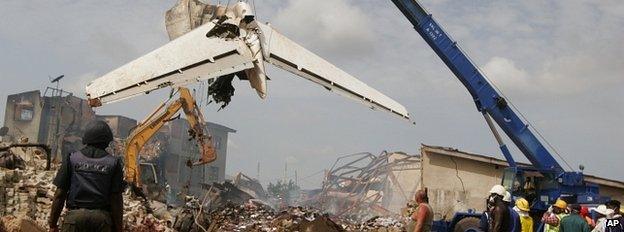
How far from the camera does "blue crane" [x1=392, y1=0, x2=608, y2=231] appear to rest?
40.6 ft

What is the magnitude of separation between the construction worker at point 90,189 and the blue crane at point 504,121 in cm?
971

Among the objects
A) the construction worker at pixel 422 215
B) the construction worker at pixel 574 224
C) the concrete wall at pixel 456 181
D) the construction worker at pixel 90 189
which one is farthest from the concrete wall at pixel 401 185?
the construction worker at pixel 90 189

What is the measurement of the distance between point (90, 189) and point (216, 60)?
4642 mm

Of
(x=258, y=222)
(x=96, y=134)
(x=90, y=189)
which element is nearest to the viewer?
(x=90, y=189)

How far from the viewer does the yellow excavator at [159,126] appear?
13977 mm

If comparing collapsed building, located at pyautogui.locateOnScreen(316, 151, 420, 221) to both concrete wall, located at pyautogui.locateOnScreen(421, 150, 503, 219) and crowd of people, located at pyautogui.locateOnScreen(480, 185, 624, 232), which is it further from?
crowd of people, located at pyautogui.locateOnScreen(480, 185, 624, 232)

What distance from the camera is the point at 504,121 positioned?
1371cm

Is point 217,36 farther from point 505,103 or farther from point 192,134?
point 505,103

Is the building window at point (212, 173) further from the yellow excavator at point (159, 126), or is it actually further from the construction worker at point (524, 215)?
the construction worker at point (524, 215)

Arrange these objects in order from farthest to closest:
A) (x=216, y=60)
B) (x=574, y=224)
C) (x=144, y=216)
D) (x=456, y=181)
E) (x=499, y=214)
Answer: (x=456, y=181)
(x=144, y=216)
(x=216, y=60)
(x=574, y=224)
(x=499, y=214)

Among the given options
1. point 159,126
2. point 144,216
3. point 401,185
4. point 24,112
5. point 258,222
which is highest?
point 24,112

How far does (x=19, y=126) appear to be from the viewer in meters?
37.2

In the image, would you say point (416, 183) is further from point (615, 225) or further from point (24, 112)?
point (24, 112)

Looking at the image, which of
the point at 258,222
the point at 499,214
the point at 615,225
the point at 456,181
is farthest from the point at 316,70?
the point at 456,181
